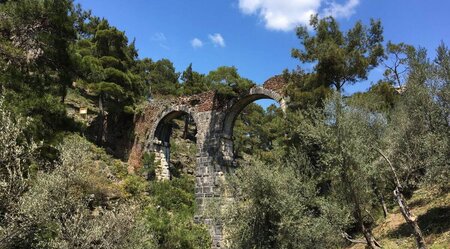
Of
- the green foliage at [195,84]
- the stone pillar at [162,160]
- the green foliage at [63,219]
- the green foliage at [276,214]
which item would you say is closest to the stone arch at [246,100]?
the stone pillar at [162,160]

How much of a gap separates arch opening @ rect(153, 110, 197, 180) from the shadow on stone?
1445 centimetres

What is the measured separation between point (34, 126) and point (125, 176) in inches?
506

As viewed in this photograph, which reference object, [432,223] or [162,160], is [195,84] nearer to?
[162,160]

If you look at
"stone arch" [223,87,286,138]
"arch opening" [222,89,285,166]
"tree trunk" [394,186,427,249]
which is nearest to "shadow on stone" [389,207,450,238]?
"tree trunk" [394,186,427,249]

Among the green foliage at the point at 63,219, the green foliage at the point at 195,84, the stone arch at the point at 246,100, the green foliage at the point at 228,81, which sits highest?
the green foliage at the point at 195,84

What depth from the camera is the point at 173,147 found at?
3238 cm

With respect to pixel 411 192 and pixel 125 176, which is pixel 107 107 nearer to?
pixel 125 176

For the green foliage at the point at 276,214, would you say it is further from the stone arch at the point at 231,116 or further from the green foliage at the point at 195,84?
the green foliage at the point at 195,84

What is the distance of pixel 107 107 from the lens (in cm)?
2872

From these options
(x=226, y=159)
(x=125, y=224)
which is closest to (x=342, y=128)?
(x=125, y=224)

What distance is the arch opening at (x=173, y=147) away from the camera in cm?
2609

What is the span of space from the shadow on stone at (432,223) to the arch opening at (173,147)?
14451 mm

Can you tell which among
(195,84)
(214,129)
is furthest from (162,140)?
(195,84)

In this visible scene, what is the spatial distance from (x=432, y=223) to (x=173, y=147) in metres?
22.8
